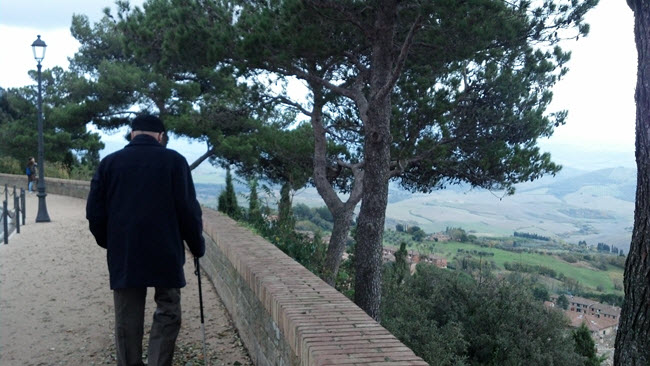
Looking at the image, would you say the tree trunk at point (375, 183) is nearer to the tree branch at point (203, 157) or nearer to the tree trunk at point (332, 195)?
the tree trunk at point (332, 195)

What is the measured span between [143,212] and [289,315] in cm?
105

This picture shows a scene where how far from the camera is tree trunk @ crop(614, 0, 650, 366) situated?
4.78 m

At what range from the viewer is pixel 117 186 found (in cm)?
357

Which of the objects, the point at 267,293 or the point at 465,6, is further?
the point at 465,6

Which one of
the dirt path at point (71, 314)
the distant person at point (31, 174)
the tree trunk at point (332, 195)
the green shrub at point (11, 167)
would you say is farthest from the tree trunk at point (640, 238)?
the green shrub at point (11, 167)

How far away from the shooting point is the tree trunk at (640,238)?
4777 millimetres

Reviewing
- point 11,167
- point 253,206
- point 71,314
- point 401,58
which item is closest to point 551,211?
point 11,167

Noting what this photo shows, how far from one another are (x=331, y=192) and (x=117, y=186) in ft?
43.9

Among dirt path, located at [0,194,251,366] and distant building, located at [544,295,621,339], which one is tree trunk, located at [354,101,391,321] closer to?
dirt path, located at [0,194,251,366]

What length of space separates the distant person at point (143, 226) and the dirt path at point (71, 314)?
129 centimetres

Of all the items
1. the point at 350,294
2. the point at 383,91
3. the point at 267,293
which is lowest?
the point at 350,294

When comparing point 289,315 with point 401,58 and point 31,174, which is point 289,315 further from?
point 31,174

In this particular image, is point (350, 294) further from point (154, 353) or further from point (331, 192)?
point (154, 353)

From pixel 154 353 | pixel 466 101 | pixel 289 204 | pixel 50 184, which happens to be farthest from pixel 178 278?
pixel 50 184
